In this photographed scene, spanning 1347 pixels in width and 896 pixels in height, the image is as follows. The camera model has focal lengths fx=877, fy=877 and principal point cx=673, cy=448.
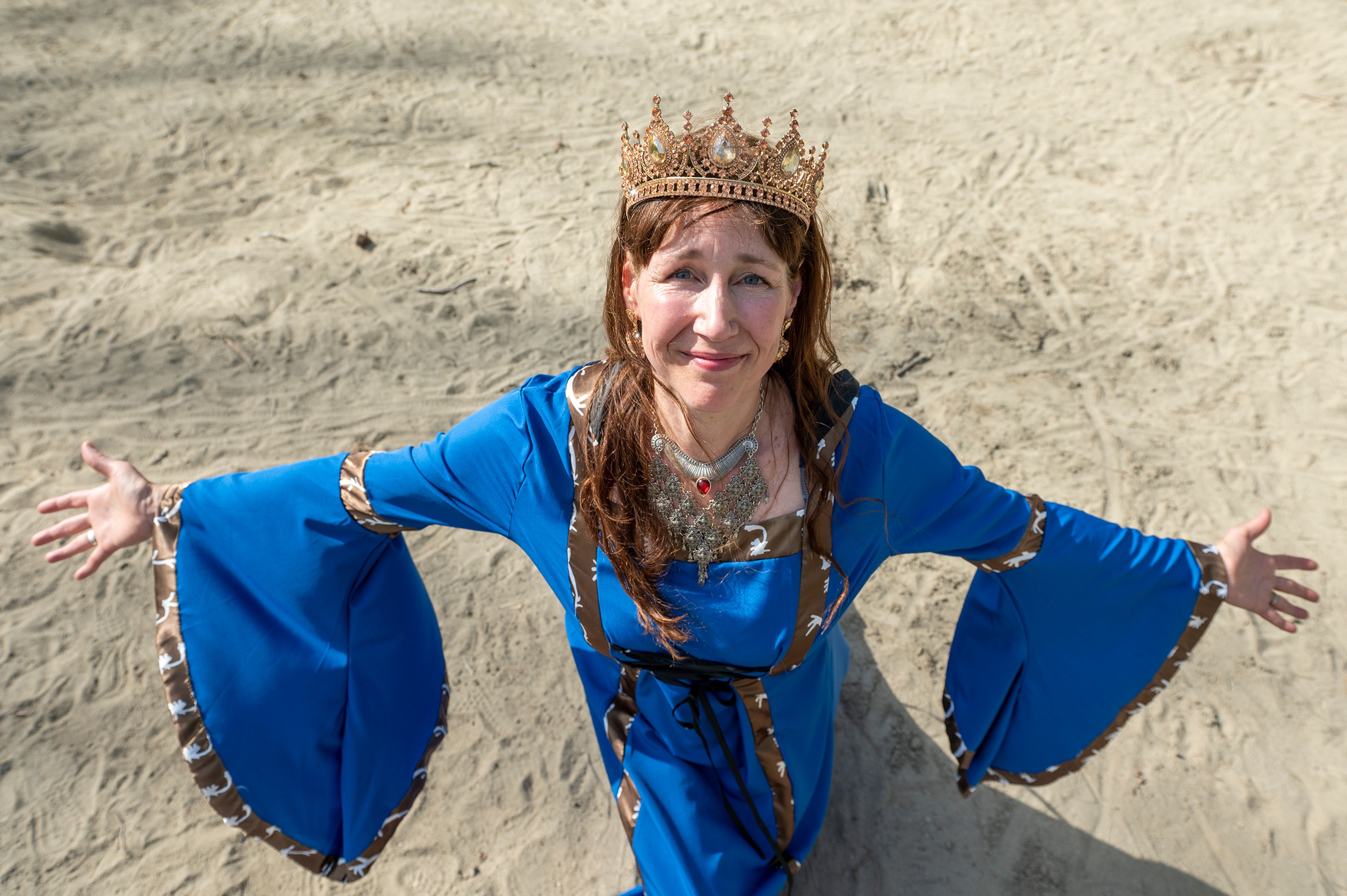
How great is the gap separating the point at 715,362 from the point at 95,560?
1695 millimetres

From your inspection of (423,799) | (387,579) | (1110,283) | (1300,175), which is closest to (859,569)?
(387,579)

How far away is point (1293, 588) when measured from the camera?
2.20 m

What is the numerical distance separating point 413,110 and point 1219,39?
6.31 m

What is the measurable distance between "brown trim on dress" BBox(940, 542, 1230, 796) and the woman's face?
1.33 meters

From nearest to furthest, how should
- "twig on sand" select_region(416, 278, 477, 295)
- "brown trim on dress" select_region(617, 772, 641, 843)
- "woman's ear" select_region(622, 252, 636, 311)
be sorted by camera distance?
"woman's ear" select_region(622, 252, 636, 311) → "brown trim on dress" select_region(617, 772, 641, 843) → "twig on sand" select_region(416, 278, 477, 295)

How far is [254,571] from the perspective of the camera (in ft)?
7.89

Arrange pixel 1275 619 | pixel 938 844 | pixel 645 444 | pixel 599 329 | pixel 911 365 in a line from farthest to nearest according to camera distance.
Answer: pixel 599 329 < pixel 911 365 < pixel 938 844 < pixel 1275 619 < pixel 645 444

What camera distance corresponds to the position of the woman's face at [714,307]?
1832 millimetres

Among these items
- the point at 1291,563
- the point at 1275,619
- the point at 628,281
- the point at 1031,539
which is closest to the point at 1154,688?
the point at 1275,619

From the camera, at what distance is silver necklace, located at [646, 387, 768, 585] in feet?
6.73

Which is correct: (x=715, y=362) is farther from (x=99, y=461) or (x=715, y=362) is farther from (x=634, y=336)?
(x=99, y=461)

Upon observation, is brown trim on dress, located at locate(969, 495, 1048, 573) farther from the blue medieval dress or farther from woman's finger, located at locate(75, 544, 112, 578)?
woman's finger, located at locate(75, 544, 112, 578)

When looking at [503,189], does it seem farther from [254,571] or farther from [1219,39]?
[1219,39]

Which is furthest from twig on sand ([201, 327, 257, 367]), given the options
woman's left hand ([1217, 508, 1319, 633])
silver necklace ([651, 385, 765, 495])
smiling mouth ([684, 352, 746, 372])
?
woman's left hand ([1217, 508, 1319, 633])
